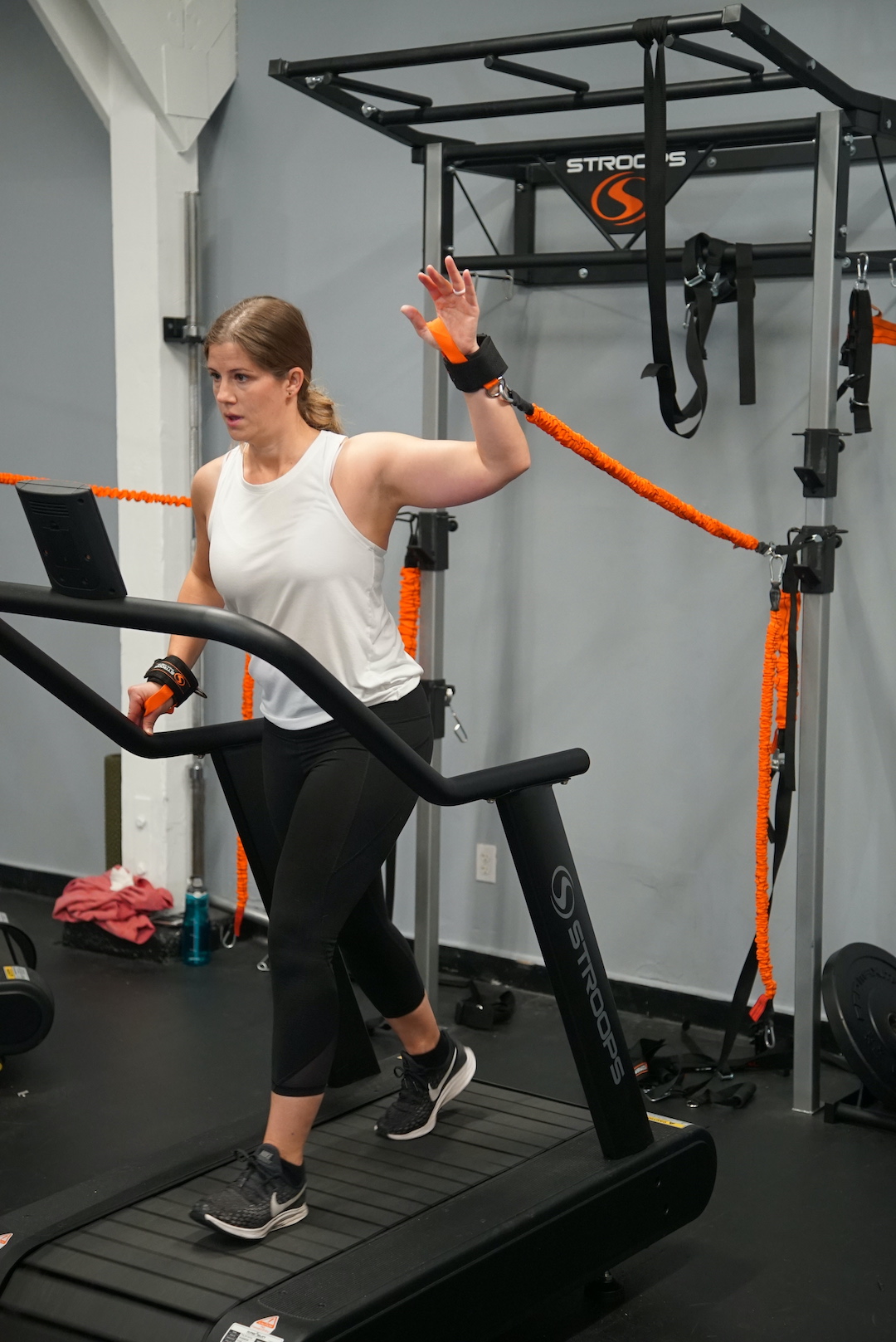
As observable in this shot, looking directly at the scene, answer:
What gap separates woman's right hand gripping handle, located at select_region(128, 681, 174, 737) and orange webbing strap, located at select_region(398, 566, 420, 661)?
124 centimetres

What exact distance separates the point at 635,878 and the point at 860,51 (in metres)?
2.20

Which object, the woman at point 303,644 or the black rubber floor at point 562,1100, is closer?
the woman at point 303,644

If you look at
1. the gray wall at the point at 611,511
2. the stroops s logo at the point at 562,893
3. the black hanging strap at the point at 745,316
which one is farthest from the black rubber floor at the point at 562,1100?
the black hanging strap at the point at 745,316

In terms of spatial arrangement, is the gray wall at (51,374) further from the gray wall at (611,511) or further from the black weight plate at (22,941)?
the black weight plate at (22,941)

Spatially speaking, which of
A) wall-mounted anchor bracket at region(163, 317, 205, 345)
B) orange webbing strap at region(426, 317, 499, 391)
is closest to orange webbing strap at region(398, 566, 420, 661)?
wall-mounted anchor bracket at region(163, 317, 205, 345)

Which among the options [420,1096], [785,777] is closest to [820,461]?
[785,777]

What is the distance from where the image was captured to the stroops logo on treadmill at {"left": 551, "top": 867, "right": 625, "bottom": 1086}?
8.27ft

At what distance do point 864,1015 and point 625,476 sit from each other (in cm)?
134

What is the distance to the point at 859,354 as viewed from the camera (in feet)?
10.7

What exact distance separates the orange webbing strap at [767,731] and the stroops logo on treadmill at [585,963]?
0.93m

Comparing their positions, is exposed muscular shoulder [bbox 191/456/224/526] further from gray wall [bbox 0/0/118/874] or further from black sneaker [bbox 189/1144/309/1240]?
gray wall [bbox 0/0/118/874]

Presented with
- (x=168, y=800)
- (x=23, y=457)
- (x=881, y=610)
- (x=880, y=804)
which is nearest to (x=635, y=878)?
(x=880, y=804)

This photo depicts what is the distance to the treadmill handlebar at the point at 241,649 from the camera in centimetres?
197

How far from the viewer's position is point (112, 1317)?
2.17 m
